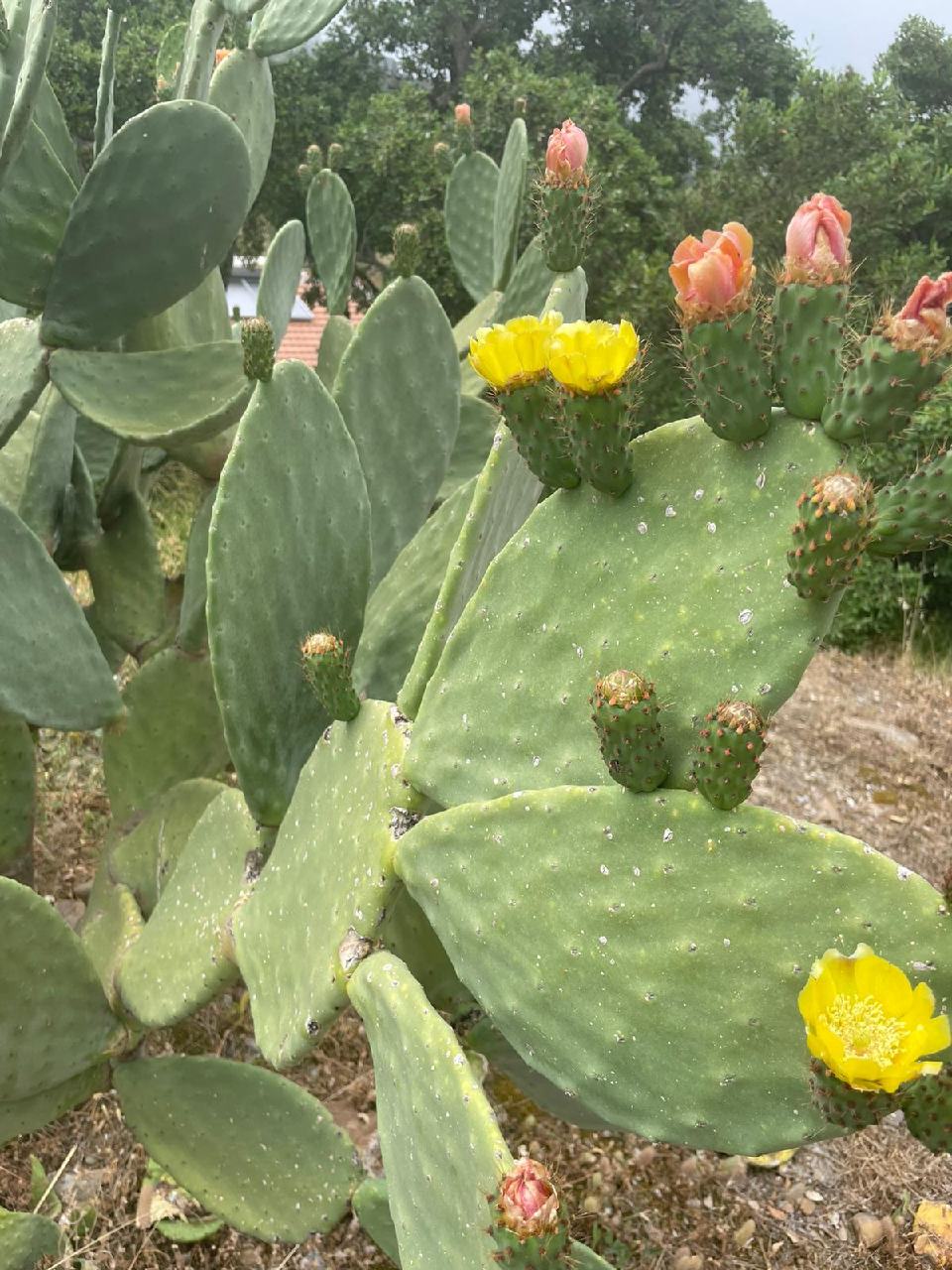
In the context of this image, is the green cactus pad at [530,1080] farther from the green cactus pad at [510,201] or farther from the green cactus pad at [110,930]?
the green cactus pad at [510,201]

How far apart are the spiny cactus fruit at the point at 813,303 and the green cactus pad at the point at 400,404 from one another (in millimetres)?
843

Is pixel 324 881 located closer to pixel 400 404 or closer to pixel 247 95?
pixel 400 404

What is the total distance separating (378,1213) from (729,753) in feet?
2.92

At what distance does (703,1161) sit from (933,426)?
200 inches

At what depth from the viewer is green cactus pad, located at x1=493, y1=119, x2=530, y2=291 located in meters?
2.35

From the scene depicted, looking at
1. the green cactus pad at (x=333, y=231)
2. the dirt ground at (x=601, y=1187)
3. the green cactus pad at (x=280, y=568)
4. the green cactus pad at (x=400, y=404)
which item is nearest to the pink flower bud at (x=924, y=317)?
the green cactus pad at (x=280, y=568)

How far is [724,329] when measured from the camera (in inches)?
25.7

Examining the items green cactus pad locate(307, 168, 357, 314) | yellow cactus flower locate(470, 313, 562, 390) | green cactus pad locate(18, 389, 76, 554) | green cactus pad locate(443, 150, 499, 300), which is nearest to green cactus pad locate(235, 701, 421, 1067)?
yellow cactus flower locate(470, 313, 562, 390)

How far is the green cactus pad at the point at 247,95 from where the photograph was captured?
1.73 m

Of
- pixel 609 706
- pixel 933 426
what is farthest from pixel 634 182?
pixel 609 706

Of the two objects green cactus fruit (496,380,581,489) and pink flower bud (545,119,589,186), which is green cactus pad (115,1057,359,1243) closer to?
green cactus fruit (496,380,581,489)

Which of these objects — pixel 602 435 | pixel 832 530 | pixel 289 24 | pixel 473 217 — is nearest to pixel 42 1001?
pixel 602 435

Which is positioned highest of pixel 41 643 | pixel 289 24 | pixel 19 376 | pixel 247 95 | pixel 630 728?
pixel 289 24

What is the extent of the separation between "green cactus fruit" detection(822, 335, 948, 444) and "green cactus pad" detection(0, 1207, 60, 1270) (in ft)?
4.30
